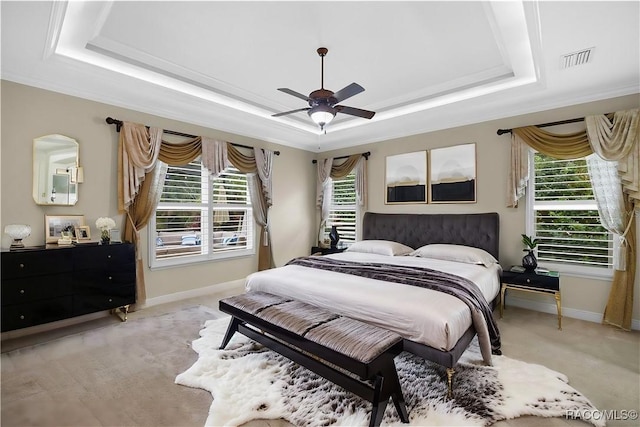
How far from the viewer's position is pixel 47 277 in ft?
9.96

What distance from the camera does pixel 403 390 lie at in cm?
222

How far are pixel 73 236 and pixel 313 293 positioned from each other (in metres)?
2.89

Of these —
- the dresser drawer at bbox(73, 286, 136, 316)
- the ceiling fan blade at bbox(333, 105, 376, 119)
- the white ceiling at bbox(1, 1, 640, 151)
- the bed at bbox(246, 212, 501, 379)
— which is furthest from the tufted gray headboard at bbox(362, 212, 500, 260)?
the dresser drawer at bbox(73, 286, 136, 316)

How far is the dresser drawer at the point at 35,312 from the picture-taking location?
284 cm

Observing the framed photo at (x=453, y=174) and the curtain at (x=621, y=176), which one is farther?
the framed photo at (x=453, y=174)

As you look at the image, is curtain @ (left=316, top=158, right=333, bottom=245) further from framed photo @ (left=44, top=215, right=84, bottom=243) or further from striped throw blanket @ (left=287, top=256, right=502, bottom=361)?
framed photo @ (left=44, top=215, right=84, bottom=243)

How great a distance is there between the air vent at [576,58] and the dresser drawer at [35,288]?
5467 mm

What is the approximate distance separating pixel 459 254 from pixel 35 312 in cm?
478

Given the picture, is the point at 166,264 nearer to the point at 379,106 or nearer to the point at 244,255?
the point at 244,255

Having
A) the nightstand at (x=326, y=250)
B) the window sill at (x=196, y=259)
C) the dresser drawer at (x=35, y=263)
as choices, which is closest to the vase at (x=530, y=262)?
the nightstand at (x=326, y=250)

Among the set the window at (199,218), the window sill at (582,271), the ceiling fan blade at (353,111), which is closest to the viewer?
the ceiling fan blade at (353,111)

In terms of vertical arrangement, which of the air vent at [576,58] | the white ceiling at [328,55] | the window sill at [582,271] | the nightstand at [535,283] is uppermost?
the white ceiling at [328,55]

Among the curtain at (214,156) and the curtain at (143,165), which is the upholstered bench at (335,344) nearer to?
the curtain at (143,165)

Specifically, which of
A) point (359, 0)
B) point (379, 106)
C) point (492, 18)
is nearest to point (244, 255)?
point (379, 106)
